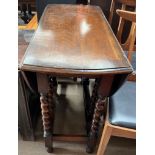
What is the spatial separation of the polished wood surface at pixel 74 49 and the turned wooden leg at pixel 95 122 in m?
0.25

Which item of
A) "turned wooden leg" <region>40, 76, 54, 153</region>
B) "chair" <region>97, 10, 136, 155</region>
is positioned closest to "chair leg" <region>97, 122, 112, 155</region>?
"chair" <region>97, 10, 136, 155</region>

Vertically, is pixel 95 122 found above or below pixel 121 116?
below

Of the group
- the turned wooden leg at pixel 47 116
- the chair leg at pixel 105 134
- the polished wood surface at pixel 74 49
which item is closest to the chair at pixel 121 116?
the chair leg at pixel 105 134

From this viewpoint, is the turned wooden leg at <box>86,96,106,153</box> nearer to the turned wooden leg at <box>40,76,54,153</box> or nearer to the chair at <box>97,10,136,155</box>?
the chair at <box>97,10,136,155</box>

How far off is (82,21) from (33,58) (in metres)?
0.74

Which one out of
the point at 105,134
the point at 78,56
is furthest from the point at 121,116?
the point at 78,56

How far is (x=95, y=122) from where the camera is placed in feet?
4.20

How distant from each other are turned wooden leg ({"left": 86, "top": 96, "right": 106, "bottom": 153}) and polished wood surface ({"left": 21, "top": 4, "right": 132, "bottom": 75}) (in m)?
0.25

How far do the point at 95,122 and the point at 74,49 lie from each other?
48cm

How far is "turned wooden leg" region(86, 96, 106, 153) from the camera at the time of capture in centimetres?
117

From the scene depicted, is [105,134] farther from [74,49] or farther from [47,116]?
[74,49]

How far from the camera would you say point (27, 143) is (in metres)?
1.55
